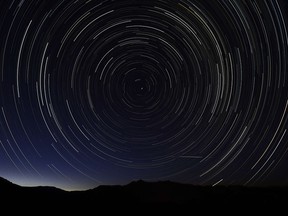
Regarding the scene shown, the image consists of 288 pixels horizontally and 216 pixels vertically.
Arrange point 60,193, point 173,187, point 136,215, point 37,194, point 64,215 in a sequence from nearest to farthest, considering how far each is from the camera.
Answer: point 64,215 < point 136,215 < point 37,194 < point 60,193 < point 173,187

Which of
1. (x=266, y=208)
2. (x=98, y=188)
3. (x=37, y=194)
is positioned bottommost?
(x=266, y=208)

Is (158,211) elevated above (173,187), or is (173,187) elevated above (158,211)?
(173,187)

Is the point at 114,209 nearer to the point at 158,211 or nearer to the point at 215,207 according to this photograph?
the point at 158,211

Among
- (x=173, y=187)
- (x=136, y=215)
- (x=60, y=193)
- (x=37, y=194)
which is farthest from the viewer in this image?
(x=173, y=187)

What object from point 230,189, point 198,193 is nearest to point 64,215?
point 198,193

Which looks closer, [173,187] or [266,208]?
[266,208]

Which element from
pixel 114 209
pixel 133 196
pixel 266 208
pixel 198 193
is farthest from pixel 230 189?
pixel 114 209

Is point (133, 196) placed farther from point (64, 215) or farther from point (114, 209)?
point (64, 215)
